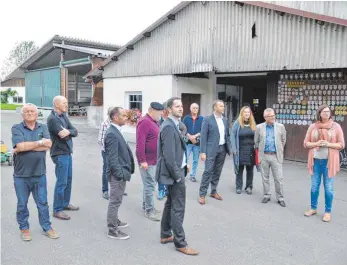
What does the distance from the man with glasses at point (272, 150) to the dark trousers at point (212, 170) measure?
0.76 m

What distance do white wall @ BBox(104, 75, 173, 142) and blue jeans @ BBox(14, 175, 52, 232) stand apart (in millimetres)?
9297

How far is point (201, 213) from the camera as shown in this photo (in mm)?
5793

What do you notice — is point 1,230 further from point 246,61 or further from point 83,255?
point 246,61

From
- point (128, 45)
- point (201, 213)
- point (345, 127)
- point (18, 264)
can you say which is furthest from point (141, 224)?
point (128, 45)

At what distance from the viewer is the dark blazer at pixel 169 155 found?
4176 mm

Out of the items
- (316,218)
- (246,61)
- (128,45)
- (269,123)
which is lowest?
(316,218)

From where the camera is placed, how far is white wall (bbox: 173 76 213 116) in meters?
13.5

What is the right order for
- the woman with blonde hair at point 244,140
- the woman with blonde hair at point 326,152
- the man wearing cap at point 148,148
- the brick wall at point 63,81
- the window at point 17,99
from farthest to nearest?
the window at point 17,99
the brick wall at point 63,81
the woman with blonde hair at point 244,140
the woman with blonde hair at point 326,152
the man wearing cap at point 148,148

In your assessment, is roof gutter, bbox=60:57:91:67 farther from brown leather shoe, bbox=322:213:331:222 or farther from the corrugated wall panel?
brown leather shoe, bbox=322:213:331:222

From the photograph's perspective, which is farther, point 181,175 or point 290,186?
point 290,186

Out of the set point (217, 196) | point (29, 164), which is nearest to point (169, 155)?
point (29, 164)

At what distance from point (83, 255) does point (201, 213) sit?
230 cm

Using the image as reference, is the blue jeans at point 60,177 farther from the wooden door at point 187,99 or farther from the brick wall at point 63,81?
the brick wall at point 63,81

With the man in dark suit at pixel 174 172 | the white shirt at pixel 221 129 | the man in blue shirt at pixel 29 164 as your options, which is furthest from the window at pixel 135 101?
the man in dark suit at pixel 174 172
